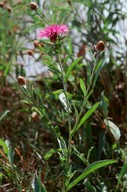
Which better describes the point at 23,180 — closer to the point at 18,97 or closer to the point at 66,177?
the point at 66,177

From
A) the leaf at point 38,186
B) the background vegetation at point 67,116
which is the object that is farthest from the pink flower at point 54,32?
the leaf at point 38,186

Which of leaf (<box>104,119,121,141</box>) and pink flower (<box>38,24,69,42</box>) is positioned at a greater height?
pink flower (<box>38,24,69,42</box>)

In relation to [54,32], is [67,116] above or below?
below

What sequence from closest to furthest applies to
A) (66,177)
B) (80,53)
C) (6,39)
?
(66,177) → (80,53) → (6,39)

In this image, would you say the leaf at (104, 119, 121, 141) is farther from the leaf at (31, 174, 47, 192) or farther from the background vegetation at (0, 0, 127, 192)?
the leaf at (31, 174, 47, 192)

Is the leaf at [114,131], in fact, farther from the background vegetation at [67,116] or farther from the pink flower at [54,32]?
the pink flower at [54,32]

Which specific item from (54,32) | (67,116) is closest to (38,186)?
(54,32)

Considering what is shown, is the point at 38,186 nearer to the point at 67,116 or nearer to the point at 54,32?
the point at 54,32

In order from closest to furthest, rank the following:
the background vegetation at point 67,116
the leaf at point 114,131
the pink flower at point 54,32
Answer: the pink flower at point 54,32
the background vegetation at point 67,116
the leaf at point 114,131

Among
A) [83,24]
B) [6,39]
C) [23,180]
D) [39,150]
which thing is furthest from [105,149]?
[6,39]

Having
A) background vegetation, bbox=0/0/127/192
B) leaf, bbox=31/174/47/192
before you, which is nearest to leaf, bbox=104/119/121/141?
background vegetation, bbox=0/0/127/192

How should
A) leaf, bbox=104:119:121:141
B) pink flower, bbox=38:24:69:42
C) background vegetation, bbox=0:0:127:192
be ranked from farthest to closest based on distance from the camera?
leaf, bbox=104:119:121:141 < background vegetation, bbox=0:0:127:192 < pink flower, bbox=38:24:69:42
